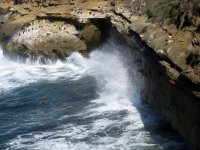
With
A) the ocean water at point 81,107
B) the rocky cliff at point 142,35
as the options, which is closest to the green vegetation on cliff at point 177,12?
the rocky cliff at point 142,35

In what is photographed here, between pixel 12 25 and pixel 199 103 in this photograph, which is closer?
pixel 199 103

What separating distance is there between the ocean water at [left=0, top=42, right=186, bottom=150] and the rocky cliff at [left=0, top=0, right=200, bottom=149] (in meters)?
0.91

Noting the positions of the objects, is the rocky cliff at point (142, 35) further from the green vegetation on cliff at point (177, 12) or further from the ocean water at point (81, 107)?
the ocean water at point (81, 107)

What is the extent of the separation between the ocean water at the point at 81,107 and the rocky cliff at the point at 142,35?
0.91 meters

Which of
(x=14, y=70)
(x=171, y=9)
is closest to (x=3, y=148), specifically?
(x=171, y=9)

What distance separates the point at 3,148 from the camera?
63.8ft

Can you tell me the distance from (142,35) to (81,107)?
16.7 feet

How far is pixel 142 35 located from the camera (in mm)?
21000

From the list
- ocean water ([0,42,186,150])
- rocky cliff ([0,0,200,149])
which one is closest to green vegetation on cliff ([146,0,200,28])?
rocky cliff ([0,0,200,149])

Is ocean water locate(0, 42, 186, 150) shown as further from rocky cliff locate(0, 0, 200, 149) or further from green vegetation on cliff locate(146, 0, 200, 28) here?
green vegetation on cliff locate(146, 0, 200, 28)

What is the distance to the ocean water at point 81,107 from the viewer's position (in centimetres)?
1897

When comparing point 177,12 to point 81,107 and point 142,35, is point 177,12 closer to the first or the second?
point 142,35

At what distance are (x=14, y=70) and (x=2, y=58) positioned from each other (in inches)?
151

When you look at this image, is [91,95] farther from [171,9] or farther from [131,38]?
[171,9]
